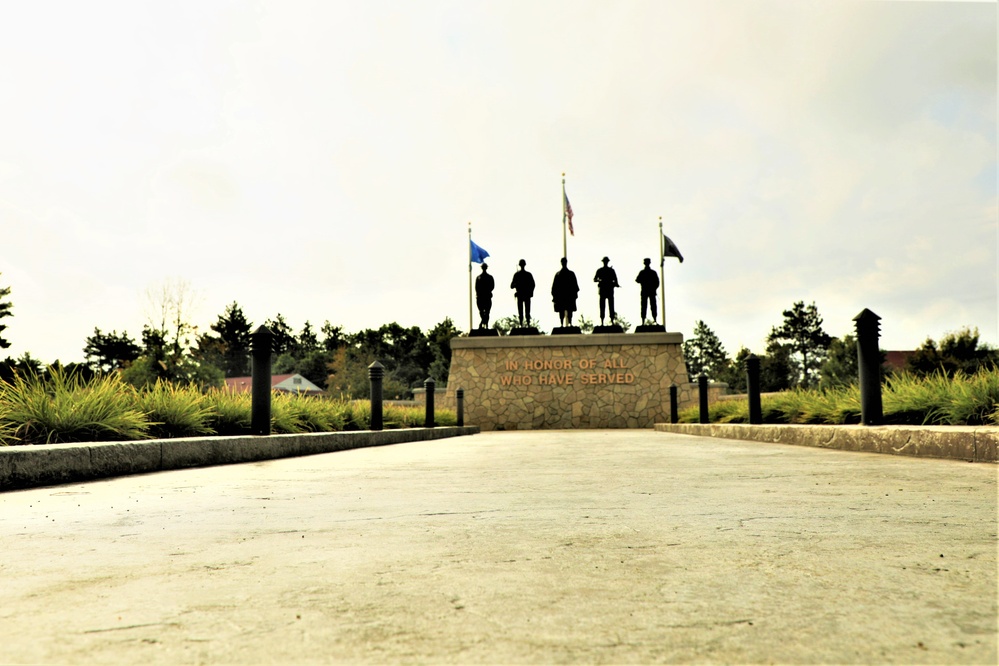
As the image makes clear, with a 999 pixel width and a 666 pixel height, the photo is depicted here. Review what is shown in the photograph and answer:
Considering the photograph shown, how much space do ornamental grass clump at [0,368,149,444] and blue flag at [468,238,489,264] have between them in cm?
2308

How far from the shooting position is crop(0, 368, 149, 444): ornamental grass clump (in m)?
6.20

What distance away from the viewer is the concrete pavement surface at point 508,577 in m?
1.43

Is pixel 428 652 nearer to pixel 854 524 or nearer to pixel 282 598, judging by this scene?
pixel 282 598

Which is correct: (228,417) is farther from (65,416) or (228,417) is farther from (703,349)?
(703,349)

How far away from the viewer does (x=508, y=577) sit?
199cm

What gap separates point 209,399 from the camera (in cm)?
955

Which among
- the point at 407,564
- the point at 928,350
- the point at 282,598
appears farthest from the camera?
the point at 928,350

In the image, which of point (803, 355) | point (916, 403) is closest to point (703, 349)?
point (803, 355)

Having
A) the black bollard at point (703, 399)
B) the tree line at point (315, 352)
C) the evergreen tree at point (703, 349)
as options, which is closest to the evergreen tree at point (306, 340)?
the tree line at point (315, 352)

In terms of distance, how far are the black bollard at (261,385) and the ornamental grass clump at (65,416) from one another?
1.31 meters

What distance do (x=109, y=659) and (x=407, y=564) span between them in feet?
2.99

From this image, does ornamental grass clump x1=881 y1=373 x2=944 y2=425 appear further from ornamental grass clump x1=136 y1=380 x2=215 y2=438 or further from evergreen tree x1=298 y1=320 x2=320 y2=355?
evergreen tree x1=298 y1=320 x2=320 y2=355

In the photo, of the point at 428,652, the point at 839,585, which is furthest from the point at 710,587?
the point at 428,652

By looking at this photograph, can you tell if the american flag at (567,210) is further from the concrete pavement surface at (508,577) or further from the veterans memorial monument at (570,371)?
the concrete pavement surface at (508,577)
